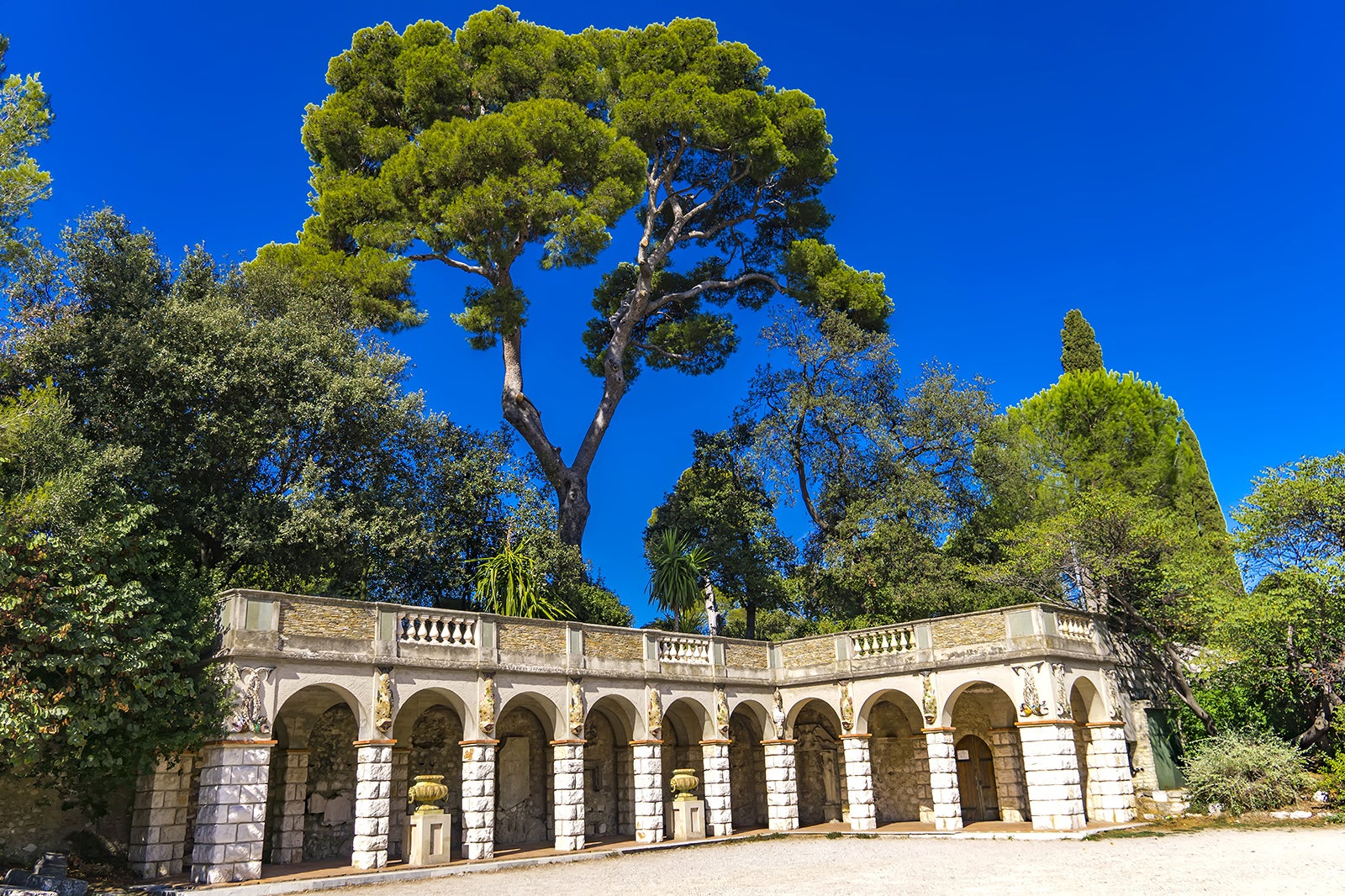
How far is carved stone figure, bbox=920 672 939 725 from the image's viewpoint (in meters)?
24.6

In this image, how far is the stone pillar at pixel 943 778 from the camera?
79.2ft

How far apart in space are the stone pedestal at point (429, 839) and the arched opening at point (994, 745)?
13954mm

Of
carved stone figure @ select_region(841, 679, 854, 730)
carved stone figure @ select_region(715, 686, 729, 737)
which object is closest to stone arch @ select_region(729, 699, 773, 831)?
carved stone figure @ select_region(715, 686, 729, 737)

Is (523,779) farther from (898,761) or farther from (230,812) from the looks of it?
(898,761)

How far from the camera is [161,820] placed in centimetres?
1806

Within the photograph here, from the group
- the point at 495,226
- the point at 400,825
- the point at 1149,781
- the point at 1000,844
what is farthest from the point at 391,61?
the point at 1149,781

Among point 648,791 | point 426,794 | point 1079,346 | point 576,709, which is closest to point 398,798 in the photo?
→ point 426,794

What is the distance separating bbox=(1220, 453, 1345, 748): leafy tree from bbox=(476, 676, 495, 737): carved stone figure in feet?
63.8

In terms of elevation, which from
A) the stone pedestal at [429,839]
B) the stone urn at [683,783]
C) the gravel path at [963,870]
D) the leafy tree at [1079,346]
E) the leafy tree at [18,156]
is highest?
the leafy tree at [1079,346]

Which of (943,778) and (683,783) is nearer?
(943,778)

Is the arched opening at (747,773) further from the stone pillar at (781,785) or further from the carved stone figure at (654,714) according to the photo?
the carved stone figure at (654,714)

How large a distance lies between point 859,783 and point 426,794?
1202 cm

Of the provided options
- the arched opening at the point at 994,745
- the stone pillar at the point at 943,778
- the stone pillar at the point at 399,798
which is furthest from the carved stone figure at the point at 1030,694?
the stone pillar at the point at 399,798

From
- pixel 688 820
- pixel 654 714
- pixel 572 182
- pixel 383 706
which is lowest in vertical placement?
pixel 688 820
